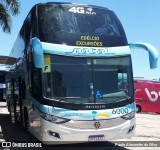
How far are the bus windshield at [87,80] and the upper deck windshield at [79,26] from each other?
1.72ft

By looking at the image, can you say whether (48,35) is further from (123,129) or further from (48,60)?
(123,129)

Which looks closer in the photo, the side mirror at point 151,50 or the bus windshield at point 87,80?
the bus windshield at point 87,80

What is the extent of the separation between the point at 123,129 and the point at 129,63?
1809 mm

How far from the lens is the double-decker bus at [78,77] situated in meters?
8.68

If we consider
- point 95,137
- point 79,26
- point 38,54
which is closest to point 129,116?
point 95,137

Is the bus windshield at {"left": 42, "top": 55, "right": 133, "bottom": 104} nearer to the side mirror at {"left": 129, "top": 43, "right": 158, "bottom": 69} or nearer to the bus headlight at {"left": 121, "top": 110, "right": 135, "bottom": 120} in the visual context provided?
the bus headlight at {"left": 121, "top": 110, "right": 135, "bottom": 120}

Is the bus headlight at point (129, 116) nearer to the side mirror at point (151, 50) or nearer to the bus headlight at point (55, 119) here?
the side mirror at point (151, 50)

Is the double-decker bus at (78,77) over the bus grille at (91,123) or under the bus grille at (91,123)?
over

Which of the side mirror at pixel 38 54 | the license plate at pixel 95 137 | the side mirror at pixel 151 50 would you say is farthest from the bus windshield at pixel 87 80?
the license plate at pixel 95 137

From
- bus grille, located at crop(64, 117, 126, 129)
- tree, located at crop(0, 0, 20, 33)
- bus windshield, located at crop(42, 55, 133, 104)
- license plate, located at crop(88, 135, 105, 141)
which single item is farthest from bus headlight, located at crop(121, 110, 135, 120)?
tree, located at crop(0, 0, 20, 33)

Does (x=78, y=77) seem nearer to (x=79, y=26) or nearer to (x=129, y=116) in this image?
(x=79, y=26)

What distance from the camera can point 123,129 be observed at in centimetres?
912

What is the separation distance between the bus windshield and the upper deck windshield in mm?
524

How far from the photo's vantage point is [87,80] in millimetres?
9141
